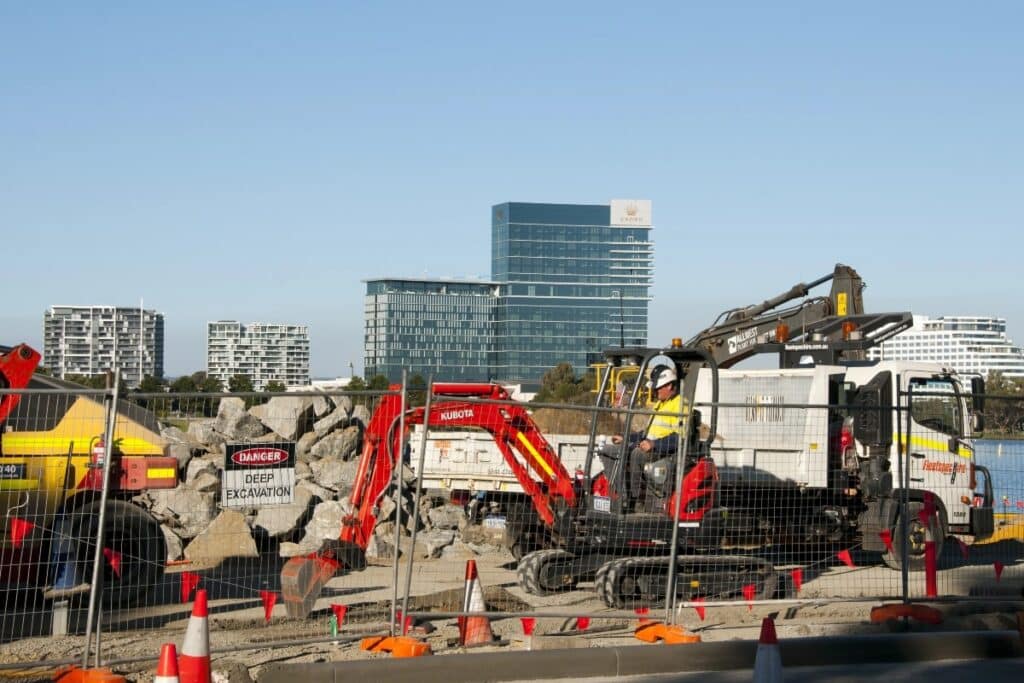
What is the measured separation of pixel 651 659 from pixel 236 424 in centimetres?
1349

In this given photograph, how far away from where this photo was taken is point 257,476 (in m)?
9.48

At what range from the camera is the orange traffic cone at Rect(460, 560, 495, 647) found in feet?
33.2

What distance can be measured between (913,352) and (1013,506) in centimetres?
14019

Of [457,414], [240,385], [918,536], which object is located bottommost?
[918,536]

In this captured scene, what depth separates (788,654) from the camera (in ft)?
31.7

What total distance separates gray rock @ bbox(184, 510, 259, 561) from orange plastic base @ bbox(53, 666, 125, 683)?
21.3 feet

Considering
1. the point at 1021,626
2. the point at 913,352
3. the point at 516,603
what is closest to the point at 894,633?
the point at 1021,626

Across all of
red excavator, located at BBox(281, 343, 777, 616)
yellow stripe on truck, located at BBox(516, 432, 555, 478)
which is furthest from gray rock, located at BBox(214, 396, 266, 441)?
yellow stripe on truck, located at BBox(516, 432, 555, 478)

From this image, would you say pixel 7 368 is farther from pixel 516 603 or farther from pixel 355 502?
pixel 516 603

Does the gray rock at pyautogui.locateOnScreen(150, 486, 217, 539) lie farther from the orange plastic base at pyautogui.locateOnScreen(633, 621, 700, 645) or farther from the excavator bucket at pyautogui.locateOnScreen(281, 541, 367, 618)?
the orange plastic base at pyautogui.locateOnScreen(633, 621, 700, 645)

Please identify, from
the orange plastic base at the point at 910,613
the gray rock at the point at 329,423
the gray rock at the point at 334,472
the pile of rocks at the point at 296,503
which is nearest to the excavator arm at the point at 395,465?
the pile of rocks at the point at 296,503

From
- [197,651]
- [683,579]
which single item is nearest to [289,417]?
[683,579]

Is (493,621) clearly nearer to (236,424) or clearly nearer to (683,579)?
(683,579)

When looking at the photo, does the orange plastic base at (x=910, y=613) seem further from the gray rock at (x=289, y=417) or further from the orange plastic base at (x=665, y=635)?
the gray rock at (x=289, y=417)
